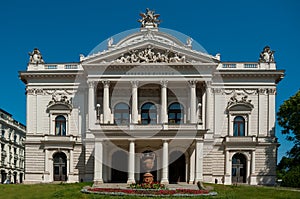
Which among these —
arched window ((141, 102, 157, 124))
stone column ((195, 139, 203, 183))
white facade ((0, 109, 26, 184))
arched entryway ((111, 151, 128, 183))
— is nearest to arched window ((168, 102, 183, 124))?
arched window ((141, 102, 157, 124))

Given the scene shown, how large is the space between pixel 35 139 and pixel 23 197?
17.6 m

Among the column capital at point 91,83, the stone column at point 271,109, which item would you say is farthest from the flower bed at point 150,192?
the stone column at point 271,109

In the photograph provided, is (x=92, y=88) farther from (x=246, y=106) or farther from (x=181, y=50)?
(x=246, y=106)

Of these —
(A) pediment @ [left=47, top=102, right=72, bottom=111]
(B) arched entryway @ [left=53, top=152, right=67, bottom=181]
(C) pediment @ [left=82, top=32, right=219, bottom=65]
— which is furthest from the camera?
(A) pediment @ [left=47, top=102, right=72, bottom=111]

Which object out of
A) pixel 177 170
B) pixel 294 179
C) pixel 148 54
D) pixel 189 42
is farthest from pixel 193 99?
pixel 294 179

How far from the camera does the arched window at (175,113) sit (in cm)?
4675

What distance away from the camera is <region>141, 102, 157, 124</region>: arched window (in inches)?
1849

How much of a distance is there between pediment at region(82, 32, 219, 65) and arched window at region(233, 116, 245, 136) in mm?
7532

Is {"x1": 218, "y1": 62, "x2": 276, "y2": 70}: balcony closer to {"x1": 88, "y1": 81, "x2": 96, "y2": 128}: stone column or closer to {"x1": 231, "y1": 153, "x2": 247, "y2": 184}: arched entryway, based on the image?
{"x1": 231, "y1": 153, "x2": 247, "y2": 184}: arched entryway

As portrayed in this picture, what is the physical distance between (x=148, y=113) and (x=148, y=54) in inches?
277

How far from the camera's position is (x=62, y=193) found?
3119 centimetres

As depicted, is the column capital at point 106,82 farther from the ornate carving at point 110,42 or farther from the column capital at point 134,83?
the ornate carving at point 110,42

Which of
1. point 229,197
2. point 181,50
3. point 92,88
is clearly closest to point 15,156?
point 92,88

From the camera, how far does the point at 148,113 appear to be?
47.2m
